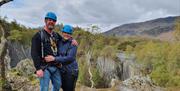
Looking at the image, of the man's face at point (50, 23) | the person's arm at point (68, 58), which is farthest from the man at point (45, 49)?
the person's arm at point (68, 58)

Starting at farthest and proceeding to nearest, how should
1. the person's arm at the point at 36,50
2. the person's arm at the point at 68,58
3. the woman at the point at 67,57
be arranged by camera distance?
the woman at the point at 67,57, the person's arm at the point at 68,58, the person's arm at the point at 36,50

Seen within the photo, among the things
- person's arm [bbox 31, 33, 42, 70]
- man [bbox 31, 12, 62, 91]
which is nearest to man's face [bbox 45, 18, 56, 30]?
man [bbox 31, 12, 62, 91]

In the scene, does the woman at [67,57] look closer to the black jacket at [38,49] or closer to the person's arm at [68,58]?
the person's arm at [68,58]

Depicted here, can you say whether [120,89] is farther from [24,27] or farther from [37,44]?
[24,27]

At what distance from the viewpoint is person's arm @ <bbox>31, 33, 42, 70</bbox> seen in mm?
6320

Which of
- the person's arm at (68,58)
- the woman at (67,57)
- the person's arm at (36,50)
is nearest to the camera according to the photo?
the person's arm at (36,50)

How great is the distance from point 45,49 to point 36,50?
15 centimetres

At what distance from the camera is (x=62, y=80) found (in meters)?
6.77

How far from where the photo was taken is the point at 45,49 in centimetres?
643

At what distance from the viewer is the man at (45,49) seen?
6336mm

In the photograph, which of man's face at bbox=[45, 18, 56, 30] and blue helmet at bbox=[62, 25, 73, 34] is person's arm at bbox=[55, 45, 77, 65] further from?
man's face at bbox=[45, 18, 56, 30]

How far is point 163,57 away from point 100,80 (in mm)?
15829

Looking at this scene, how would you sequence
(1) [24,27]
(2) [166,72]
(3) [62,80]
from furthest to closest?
1. (1) [24,27]
2. (2) [166,72]
3. (3) [62,80]

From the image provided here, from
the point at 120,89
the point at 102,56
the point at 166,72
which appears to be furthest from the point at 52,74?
the point at 102,56
